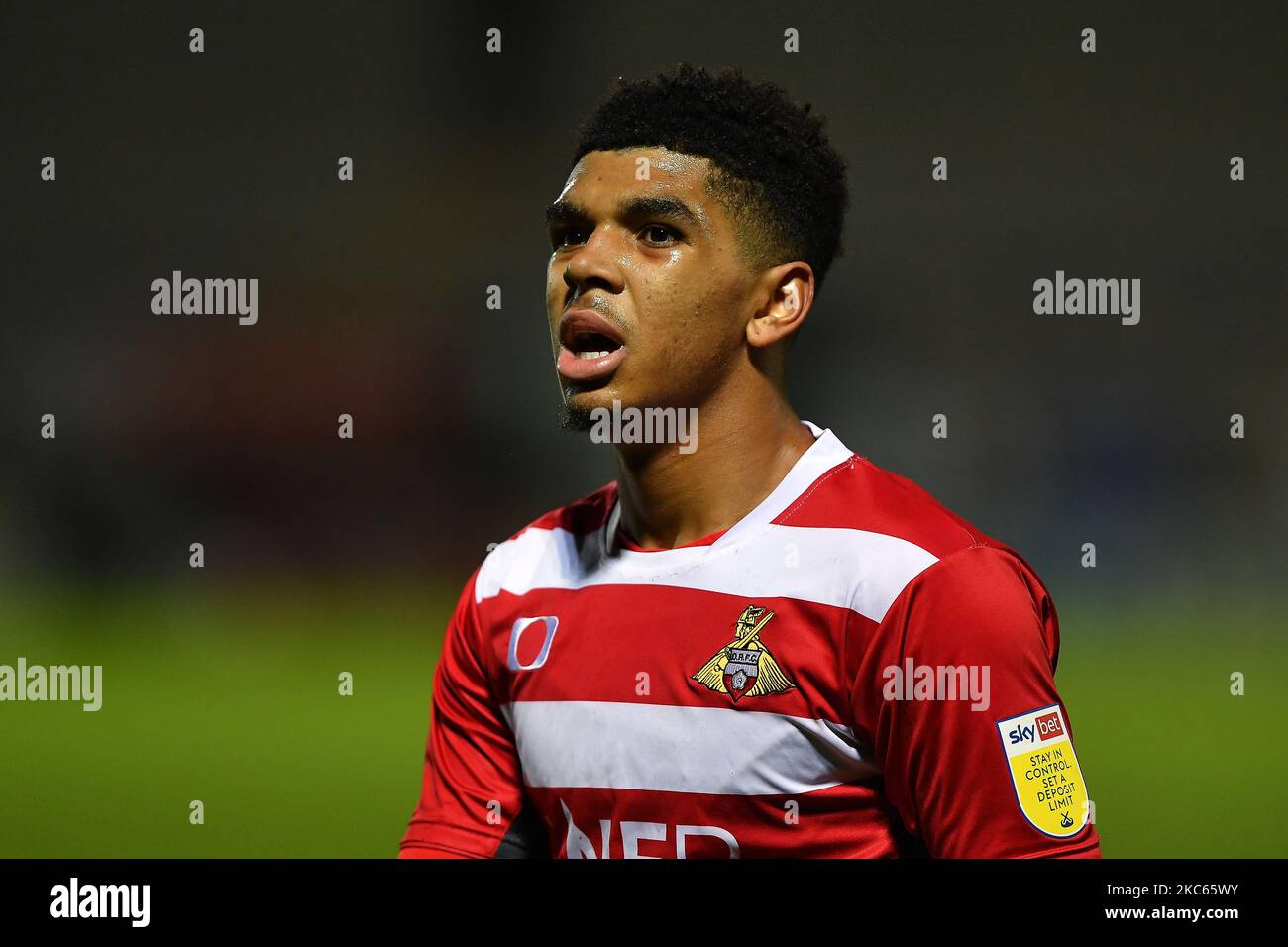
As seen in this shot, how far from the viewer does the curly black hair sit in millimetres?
2346

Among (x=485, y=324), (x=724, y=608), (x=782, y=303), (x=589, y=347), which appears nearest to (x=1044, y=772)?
(x=724, y=608)

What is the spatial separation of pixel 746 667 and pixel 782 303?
29.2 inches

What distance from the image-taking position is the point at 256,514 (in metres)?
7.21

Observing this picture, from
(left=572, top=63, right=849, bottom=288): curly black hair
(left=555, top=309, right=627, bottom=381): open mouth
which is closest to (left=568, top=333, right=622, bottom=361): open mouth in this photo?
(left=555, top=309, right=627, bottom=381): open mouth

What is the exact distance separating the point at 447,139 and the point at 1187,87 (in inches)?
187

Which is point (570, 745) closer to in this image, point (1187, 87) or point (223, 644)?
point (223, 644)

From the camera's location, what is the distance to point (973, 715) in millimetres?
1928

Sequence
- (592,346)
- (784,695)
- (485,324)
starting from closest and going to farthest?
(784,695)
(592,346)
(485,324)

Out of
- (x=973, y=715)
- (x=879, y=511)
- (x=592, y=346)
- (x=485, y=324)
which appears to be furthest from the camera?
(x=485, y=324)

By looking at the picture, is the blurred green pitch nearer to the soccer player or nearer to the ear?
the soccer player

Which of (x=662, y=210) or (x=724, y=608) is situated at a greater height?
(x=662, y=210)

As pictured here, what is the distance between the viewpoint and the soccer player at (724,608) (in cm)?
197

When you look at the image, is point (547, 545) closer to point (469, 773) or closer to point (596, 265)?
point (469, 773)

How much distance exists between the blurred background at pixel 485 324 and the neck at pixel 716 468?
457 cm
